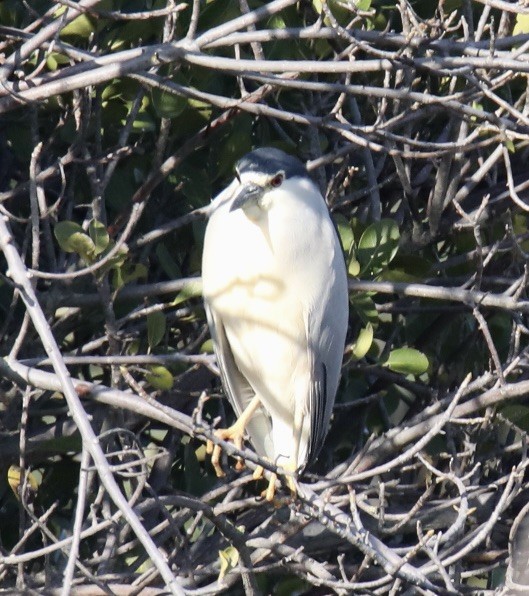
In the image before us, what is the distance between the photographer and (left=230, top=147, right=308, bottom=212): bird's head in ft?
8.35

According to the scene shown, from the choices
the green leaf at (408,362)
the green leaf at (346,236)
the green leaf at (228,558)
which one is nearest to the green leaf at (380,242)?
the green leaf at (346,236)

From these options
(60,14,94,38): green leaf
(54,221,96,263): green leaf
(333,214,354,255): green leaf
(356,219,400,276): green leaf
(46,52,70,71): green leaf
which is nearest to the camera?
(54,221,96,263): green leaf

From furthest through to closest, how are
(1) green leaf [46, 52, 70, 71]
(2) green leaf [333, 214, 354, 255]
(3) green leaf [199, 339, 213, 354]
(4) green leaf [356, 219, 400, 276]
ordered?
(3) green leaf [199, 339, 213, 354] → (2) green leaf [333, 214, 354, 255] → (4) green leaf [356, 219, 400, 276] → (1) green leaf [46, 52, 70, 71]

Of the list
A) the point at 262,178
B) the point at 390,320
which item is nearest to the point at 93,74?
the point at 262,178

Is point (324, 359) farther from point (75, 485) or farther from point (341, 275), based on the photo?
point (75, 485)

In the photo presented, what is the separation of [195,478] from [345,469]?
1.36 ft

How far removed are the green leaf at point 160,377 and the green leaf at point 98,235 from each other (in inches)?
11.1

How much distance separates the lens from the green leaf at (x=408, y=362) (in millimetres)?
2641

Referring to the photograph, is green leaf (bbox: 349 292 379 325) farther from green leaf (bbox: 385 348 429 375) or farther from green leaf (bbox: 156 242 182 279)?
green leaf (bbox: 156 242 182 279)

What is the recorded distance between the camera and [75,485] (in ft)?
9.53

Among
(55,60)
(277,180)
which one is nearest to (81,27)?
(55,60)

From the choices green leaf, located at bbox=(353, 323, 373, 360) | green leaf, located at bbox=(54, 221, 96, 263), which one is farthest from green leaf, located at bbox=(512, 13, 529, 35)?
green leaf, located at bbox=(54, 221, 96, 263)

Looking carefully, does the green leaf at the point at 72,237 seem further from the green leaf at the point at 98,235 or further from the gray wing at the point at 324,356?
the gray wing at the point at 324,356

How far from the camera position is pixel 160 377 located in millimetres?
2396
